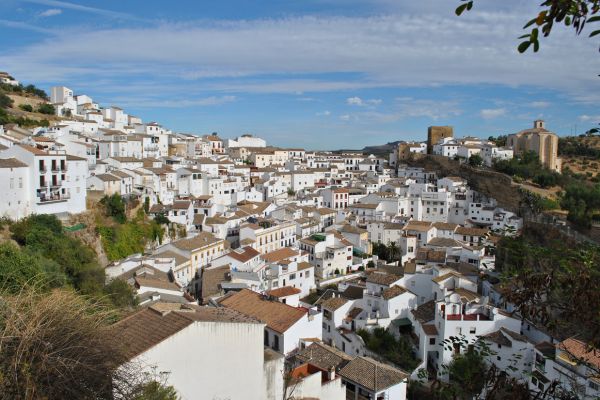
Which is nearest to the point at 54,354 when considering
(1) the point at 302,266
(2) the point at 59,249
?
(2) the point at 59,249

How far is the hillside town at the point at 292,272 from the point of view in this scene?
821cm

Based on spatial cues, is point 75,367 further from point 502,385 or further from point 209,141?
point 209,141

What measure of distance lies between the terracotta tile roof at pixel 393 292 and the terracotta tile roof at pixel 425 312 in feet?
2.97

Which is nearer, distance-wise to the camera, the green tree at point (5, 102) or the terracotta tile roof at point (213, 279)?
the terracotta tile roof at point (213, 279)

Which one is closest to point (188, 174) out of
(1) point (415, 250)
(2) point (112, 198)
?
(2) point (112, 198)

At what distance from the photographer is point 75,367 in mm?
4824

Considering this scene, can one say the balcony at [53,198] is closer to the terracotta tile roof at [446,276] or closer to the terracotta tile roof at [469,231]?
the terracotta tile roof at [446,276]

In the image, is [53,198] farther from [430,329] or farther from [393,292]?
[430,329]

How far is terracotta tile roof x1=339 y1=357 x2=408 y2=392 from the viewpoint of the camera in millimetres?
12734

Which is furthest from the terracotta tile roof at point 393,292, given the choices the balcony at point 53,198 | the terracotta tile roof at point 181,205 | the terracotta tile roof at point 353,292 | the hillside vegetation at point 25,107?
the hillside vegetation at point 25,107

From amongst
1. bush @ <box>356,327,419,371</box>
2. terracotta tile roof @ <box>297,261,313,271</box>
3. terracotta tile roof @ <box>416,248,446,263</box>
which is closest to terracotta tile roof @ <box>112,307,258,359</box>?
bush @ <box>356,327,419,371</box>

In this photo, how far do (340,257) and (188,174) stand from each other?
1363cm

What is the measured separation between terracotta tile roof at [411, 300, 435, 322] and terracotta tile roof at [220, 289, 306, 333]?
20.3 feet

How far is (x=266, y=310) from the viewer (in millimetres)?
14766
